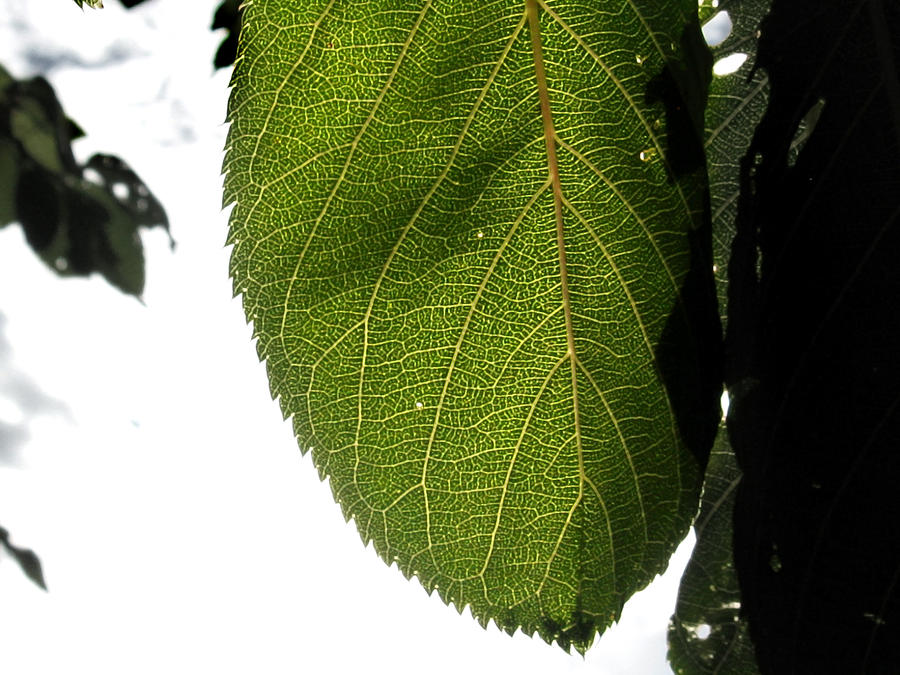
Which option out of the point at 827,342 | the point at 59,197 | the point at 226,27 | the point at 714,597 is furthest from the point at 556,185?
the point at 59,197

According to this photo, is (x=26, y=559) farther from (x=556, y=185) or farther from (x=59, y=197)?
(x=556, y=185)

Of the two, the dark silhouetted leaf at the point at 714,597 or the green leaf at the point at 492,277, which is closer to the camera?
the green leaf at the point at 492,277

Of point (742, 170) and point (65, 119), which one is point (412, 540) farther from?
point (65, 119)

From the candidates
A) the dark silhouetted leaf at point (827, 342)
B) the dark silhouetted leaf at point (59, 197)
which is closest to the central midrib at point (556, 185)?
the dark silhouetted leaf at point (827, 342)

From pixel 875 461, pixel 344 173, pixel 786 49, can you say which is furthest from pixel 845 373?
pixel 344 173

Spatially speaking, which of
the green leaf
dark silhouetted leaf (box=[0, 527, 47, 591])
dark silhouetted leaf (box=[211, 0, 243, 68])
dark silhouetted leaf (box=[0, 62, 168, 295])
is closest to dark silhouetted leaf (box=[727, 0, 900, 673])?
the green leaf

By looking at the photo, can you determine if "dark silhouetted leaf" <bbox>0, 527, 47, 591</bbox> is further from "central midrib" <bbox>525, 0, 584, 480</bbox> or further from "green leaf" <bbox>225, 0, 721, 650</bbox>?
"central midrib" <bbox>525, 0, 584, 480</bbox>

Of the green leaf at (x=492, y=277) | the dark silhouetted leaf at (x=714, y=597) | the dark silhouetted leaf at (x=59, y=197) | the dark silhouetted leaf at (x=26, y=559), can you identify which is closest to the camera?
the green leaf at (x=492, y=277)

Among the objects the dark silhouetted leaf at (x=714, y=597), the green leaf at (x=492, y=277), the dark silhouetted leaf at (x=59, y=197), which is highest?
the dark silhouetted leaf at (x=59, y=197)

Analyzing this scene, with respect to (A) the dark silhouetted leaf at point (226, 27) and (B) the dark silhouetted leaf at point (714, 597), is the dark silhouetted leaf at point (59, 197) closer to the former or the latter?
(A) the dark silhouetted leaf at point (226, 27)
